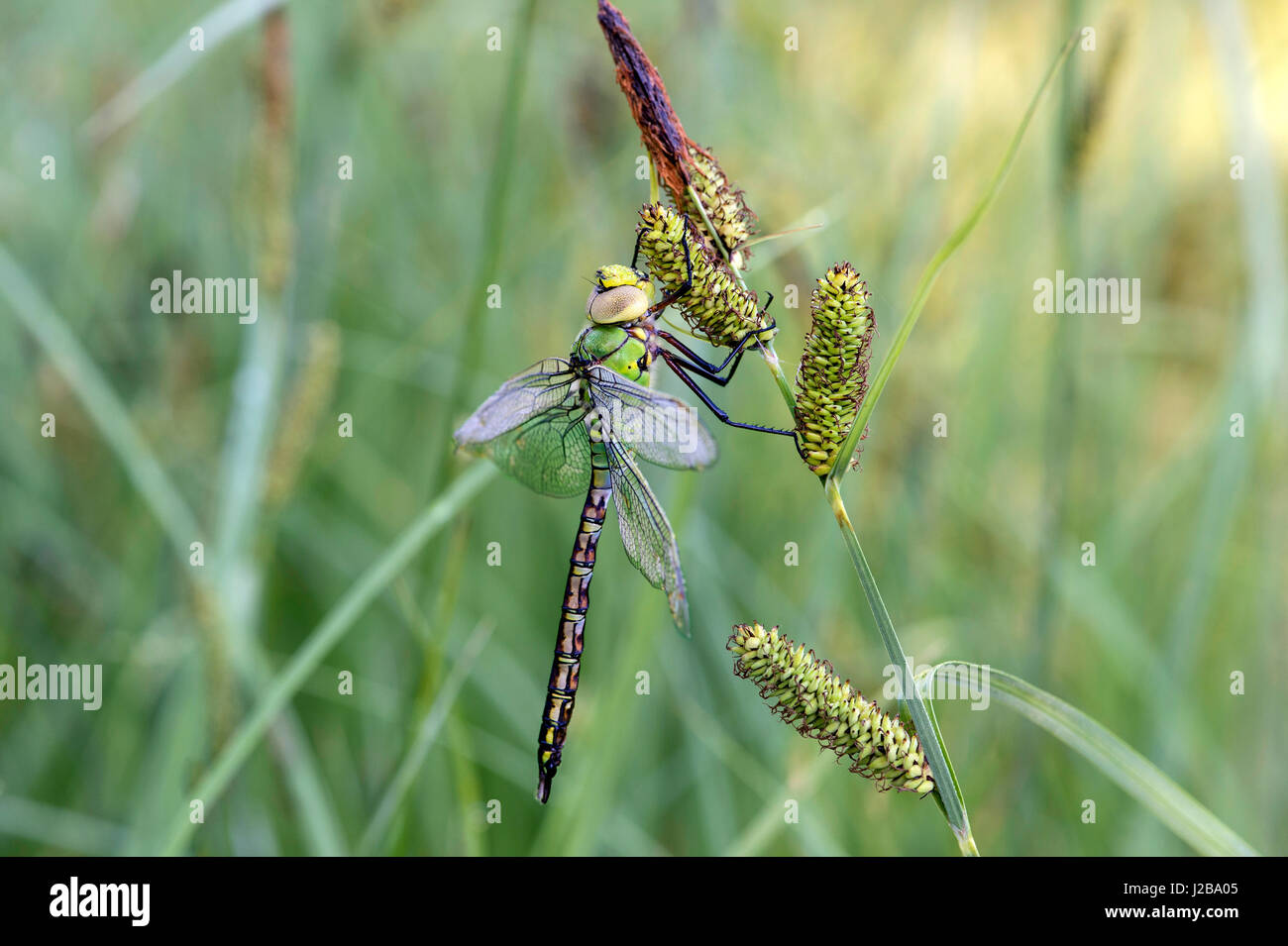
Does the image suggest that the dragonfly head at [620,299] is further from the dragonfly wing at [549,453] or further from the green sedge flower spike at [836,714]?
the green sedge flower spike at [836,714]

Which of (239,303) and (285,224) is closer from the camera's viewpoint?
(285,224)

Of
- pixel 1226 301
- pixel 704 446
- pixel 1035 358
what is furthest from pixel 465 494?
pixel 1226 301

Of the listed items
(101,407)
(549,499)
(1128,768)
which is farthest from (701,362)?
(549,499)

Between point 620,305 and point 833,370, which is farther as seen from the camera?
point 620,305

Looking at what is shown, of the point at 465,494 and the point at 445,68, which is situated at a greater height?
the point at 445,68

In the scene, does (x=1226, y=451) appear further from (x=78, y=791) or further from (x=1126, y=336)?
(x=78, y=791)

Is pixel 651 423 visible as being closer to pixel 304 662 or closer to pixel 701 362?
pixel 701 362

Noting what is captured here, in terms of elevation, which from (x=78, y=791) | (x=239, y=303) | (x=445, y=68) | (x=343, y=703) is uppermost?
(x=445, y=68)

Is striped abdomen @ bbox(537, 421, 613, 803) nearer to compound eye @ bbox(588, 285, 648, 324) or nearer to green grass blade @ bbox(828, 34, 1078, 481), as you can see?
compound eye @ bbox(588, 285, 648, 324)
